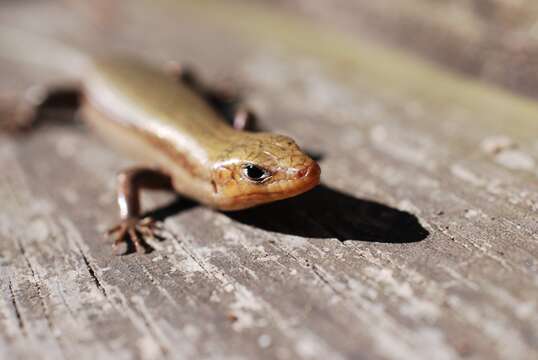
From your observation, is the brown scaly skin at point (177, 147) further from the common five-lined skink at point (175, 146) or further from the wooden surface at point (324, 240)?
the wooden surface at point (324, 240)

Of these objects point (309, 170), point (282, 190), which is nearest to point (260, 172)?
point (282, 190)

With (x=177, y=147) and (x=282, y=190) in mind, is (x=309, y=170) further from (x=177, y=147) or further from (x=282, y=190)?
(x=177, y=147)

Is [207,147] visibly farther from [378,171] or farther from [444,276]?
[444,276]

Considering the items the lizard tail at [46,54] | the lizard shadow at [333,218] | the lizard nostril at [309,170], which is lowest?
the lizard tail at [46,54]

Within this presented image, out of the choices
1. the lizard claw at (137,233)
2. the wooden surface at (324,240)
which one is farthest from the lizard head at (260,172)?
the lizard claw at (137,233)

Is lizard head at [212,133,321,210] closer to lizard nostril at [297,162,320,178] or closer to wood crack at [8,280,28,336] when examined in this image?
lizard nostril at [297,162,320,178]

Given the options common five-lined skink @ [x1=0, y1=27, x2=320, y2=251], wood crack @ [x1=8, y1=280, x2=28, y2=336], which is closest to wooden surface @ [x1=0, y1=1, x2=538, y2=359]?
wood crack @ [x1=8, y1=280, x2=28, y2=336]
